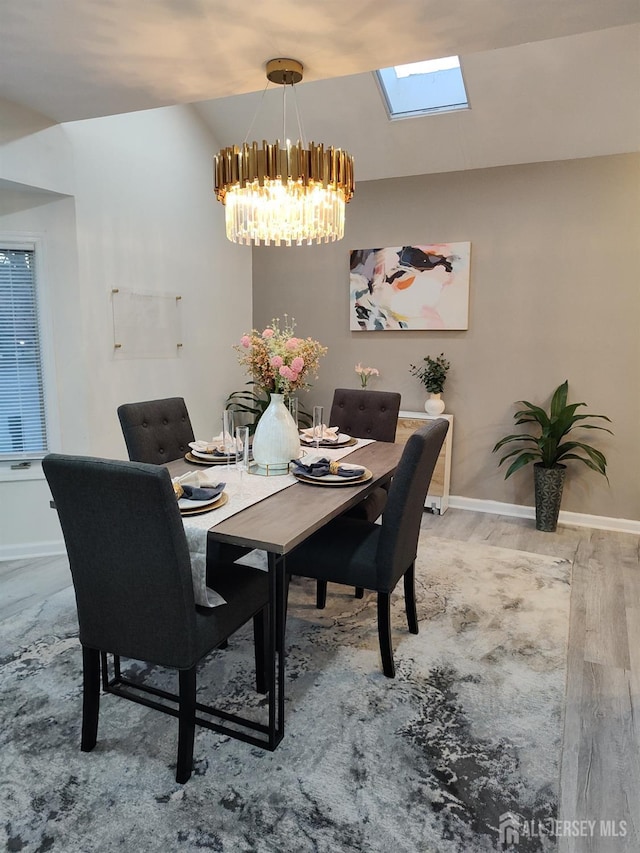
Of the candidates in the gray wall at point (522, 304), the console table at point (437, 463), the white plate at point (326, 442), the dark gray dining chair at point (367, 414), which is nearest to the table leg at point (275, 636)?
the white plate at point (326, 442)

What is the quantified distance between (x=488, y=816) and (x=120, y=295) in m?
3.52

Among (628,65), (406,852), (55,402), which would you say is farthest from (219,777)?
(628,65)

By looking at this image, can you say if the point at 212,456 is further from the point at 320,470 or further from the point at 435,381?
the point at 435,381

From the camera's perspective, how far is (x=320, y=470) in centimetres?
250

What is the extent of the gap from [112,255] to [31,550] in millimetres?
2004

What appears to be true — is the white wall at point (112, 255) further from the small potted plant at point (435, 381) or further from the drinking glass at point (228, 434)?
the small potted plant at point (435, 381)

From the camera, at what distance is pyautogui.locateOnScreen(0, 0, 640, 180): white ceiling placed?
2066 millimetres

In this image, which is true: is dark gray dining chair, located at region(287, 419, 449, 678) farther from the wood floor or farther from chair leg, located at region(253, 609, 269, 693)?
the wood floor

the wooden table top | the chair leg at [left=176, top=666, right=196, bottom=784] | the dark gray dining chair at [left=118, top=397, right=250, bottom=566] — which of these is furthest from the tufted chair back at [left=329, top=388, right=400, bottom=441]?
the chair leg at [left=176, top=666, right=196, bottom=784]

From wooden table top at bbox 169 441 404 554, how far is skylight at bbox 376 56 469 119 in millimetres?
2781

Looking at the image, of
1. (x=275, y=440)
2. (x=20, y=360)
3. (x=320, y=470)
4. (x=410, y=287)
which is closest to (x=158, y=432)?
(x=275, y=440)

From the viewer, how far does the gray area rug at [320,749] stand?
1.64 meters

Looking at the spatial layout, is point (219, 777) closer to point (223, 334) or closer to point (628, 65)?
point (223, 334)

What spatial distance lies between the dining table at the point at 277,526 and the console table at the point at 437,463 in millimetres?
1955
